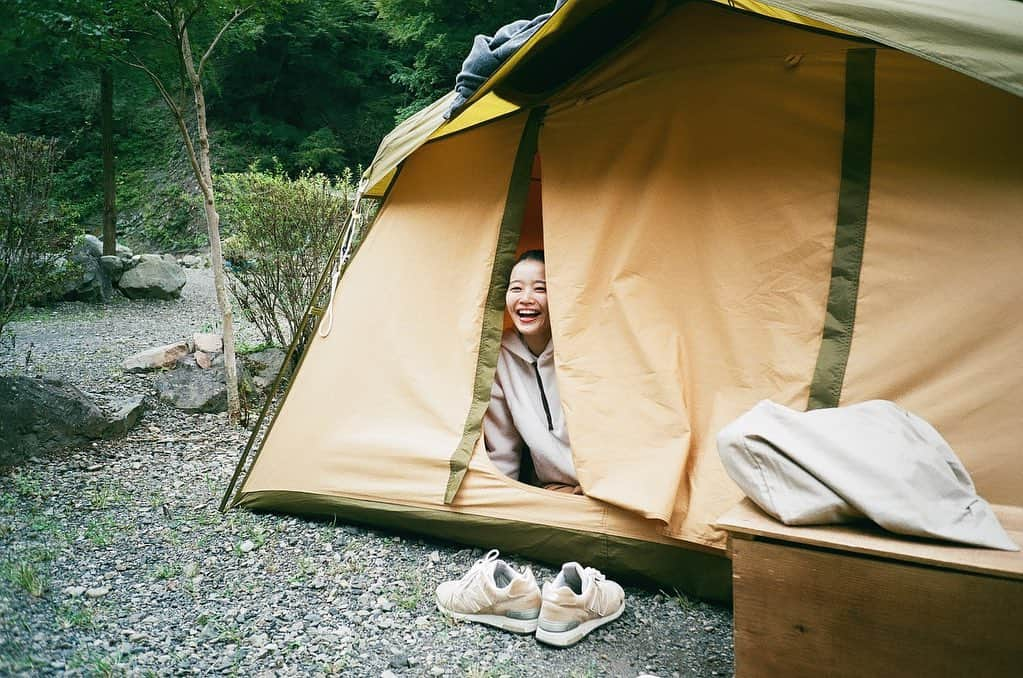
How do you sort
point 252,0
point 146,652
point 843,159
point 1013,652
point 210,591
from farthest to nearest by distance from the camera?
point 252,0 → point 210,591 → point 843,159 → point 146,652 → point 1013,652

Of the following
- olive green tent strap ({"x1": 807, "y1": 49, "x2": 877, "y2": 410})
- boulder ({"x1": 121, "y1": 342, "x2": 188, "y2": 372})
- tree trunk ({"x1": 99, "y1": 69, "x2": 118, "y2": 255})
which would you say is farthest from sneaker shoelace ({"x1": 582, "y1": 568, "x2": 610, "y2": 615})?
tree trunk ({"x1": 99, "y1": 69, "x2": 118, "y2": 255})

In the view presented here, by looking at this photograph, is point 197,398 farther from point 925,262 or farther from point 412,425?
point 925,262

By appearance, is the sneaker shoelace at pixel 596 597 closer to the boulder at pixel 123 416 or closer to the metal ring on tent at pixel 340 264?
the metal ring on tent at pixel 340 264

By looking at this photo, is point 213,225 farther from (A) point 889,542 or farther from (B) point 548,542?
(A) point 889,542

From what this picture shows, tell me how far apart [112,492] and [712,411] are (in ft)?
9.02

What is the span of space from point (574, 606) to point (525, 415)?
89 cm

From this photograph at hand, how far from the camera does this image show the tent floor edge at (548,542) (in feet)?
7.38

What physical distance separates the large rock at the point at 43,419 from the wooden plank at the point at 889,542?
352 cm

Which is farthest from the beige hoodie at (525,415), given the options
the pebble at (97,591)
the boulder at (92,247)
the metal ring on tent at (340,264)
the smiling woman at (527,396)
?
the boulder at (92,247)

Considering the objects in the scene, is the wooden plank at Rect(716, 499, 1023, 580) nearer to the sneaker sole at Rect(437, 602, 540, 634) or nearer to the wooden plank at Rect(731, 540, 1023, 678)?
the wooden plank at Rect(731, 540, 1023, 678)

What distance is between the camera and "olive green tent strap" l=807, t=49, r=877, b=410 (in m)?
2.15

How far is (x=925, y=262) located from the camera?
208 cm

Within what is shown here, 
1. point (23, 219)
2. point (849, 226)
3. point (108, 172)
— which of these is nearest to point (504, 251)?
point (849, 226)

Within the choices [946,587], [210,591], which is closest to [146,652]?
[210,591]
